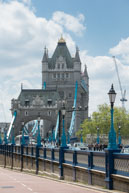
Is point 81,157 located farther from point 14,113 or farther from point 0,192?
point 14,113

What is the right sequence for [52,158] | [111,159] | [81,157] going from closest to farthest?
[111,159] → [81,157] → [52,158]

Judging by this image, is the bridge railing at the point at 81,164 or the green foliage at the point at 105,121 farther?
the green foliage at the point at 105,121

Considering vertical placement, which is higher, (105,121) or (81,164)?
(105,121)

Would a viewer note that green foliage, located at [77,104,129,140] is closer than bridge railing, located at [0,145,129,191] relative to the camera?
No

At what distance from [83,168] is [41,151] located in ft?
49.4

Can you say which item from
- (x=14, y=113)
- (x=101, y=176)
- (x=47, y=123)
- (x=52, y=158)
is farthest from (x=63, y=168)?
(x=47, y=123)

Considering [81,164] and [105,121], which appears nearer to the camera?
[81,164]

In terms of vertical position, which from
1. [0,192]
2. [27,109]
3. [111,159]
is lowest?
[0,192]

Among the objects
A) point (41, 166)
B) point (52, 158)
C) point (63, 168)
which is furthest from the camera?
point (41, 166)

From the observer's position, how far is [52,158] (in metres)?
34.4

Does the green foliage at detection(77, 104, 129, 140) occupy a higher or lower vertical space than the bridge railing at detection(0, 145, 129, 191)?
higher

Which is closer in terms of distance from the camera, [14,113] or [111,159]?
[111,159]

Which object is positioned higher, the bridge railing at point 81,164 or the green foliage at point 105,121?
the green foliage at point 105,121

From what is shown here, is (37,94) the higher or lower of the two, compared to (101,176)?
higher
